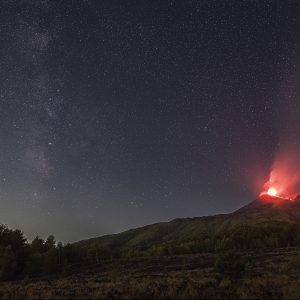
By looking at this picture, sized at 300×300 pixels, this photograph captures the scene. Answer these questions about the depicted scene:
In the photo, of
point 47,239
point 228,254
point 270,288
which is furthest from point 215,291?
point 47,239

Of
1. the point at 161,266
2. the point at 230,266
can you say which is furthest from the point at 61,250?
the point at 230,266

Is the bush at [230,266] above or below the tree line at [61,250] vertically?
below

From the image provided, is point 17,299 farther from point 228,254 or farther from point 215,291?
point 228,254

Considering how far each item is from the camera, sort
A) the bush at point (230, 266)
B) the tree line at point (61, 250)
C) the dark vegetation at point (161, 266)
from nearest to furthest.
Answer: the dark vegetation at point (161, 266) → the bush at point (230, 266) → the tree line at point (61, 250)

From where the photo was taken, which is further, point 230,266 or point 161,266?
point 161,266

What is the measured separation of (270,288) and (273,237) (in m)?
97.9

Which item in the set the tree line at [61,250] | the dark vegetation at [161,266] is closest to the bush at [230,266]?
the dark vegetation at [161,266]

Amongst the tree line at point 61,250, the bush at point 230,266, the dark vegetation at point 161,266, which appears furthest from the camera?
the tree line at point 61,250

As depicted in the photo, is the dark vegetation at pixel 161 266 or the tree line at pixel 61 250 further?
the tree line at pixel 61 250

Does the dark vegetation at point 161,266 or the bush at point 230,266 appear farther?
the bush at point 230,266

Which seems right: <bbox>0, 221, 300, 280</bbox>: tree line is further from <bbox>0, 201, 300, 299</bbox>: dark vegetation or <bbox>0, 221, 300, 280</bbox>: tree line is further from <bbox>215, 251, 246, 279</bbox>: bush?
<bbox>215, 251, 246, 279</bbox>: bush

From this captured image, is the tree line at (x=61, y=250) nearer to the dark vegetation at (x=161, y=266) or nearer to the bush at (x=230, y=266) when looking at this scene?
the dark vegetation at (x=161, y=266)

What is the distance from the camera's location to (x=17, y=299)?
66.4 feet

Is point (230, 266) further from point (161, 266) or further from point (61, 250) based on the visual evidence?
point (61, 250)
